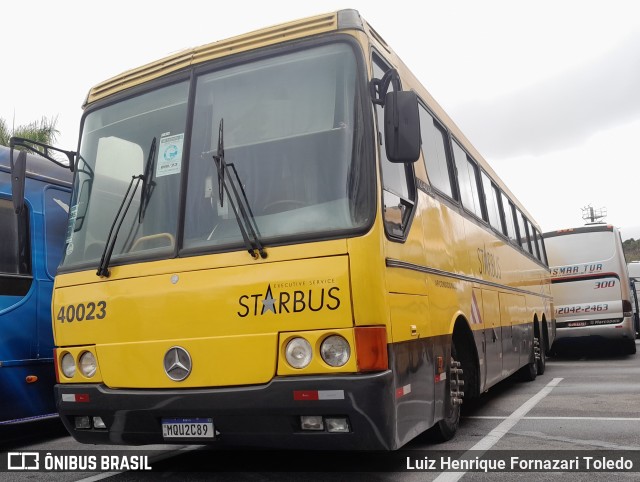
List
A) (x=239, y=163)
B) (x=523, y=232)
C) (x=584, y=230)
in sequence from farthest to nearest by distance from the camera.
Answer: (x=584, y=230)
(x=523, y=232)
(x=239, y=163)

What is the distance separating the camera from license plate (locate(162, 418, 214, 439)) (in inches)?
186

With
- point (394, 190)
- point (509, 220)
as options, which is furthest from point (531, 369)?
point (394, 190)

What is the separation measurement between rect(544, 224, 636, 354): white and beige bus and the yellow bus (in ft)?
42.8

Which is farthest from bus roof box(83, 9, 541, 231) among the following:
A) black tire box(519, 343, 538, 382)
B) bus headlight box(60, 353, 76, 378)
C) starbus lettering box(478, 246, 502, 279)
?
black tire box(519, 343, 538, 382)

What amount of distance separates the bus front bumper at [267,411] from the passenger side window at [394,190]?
111cm

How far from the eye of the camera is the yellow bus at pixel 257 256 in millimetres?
4453

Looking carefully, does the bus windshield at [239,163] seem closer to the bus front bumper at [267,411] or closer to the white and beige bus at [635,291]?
the bus front bumper at [267,411]

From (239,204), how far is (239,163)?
1.14 feet

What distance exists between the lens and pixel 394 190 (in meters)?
5.20

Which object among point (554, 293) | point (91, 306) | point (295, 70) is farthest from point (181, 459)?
point (554, 293)

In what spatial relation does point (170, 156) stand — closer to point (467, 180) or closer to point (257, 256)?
point (257, 256)

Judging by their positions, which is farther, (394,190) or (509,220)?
(509,220)

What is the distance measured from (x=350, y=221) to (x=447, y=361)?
1.98 m

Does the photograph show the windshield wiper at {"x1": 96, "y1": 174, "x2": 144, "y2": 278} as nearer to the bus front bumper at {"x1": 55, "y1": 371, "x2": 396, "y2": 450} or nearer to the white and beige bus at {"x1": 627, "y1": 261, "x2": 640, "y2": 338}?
the bus front bumper at {"x1": 55, "y1": 371, "x2": 396, "y2": 450}
